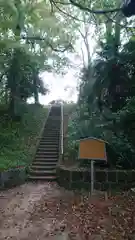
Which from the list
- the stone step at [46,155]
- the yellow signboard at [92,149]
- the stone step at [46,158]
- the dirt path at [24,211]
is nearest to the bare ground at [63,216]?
the dirt path at [24,211]

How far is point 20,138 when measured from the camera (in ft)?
40.7

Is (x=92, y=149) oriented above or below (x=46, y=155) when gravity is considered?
above

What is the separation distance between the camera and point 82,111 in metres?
14.3

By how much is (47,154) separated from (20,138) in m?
2.16

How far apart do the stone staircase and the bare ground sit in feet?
4.76

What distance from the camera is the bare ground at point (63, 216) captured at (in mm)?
4805

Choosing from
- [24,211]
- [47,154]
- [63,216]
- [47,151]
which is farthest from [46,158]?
[63,216]

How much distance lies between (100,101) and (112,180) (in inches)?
202

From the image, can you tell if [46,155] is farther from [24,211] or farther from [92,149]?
[24,211]

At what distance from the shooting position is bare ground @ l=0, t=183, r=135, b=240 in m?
4.80

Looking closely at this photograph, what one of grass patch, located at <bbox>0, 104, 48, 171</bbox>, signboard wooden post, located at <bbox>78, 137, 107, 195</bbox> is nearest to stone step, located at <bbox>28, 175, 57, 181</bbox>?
grass patch, located at <bbox>0, 104, 48, 171</bbox>

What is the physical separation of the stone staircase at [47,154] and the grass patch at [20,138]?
0.33 m

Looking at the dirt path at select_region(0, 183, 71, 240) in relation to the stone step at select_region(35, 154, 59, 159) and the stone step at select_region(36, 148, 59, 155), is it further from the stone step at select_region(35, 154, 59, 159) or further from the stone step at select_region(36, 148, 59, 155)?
the stone step at select_region(36, 148, 59, 155)

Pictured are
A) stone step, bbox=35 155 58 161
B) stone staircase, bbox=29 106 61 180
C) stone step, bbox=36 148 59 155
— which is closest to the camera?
stone staircase, bbox=29 106 61 180
